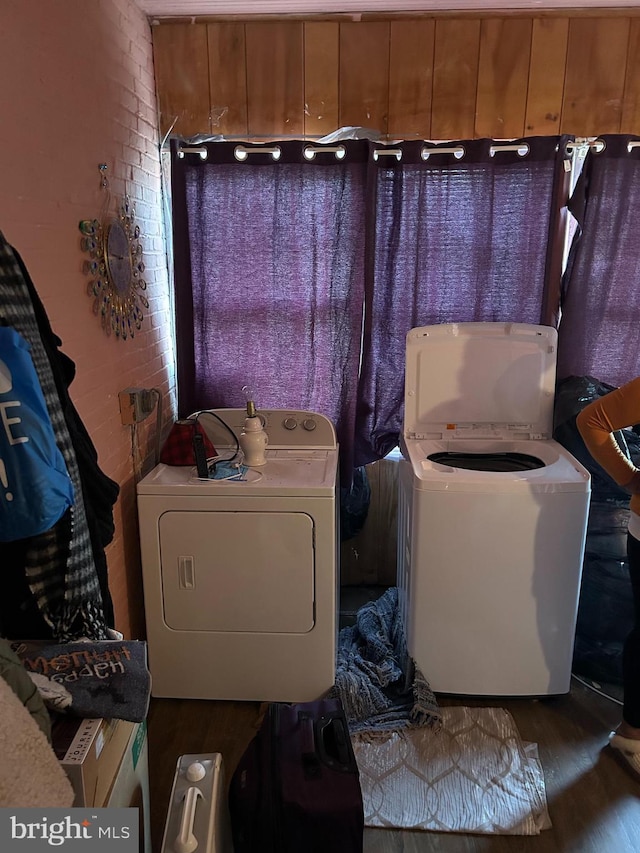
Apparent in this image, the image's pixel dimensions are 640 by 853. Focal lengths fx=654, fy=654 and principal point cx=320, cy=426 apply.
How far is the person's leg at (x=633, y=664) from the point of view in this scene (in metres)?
1.88

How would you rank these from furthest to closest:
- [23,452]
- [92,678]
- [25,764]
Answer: [92,678], [23,452], [25,764]

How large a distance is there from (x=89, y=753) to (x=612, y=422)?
1.49 m

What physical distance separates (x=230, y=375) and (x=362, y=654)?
1.22m

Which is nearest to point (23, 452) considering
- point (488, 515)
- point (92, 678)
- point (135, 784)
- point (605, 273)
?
point (92, 678)

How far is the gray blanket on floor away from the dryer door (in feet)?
0.97

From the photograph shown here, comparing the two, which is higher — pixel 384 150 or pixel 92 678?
pixel 384 150

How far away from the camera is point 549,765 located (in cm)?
199

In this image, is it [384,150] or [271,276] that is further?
[271,276]

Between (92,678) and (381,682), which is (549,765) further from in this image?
(92,678)

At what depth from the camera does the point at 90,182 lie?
1895 millimetres

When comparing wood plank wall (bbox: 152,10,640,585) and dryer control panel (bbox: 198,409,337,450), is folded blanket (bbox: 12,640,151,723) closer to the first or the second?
dryer control panel (bbox: 198,409,337,450)

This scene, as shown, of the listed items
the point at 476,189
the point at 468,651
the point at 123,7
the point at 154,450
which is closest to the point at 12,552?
the point at 154,450

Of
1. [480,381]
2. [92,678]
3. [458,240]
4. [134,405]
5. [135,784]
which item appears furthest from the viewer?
[458,240]

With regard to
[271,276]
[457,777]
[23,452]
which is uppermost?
[271,276]
